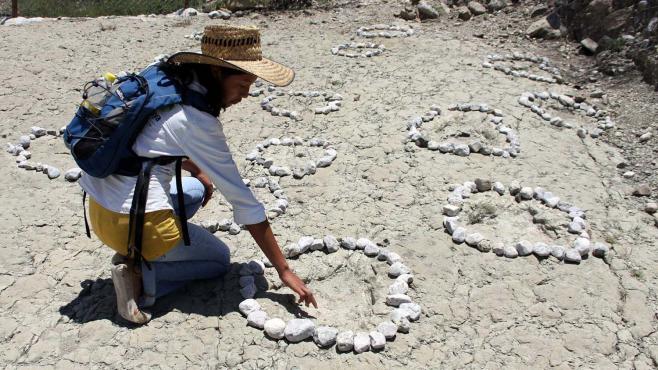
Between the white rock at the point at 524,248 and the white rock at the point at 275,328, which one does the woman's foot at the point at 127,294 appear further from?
the white rock at the point at 524,248

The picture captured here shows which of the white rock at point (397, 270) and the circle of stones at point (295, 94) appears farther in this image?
the circle of stones at point (295, 94)

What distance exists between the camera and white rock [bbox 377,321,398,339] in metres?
3.88

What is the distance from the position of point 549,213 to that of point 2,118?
6.22 meters

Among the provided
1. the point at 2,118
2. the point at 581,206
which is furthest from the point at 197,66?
the point at 2,118

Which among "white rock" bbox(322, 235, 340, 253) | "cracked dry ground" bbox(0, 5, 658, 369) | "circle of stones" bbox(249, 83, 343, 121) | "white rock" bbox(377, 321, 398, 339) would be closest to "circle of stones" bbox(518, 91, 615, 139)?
"cracked dry ground" bbox(0, 5, 658, 369)

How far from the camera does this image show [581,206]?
5516mm

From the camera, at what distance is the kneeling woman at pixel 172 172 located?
11.5ft

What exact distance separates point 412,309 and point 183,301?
156cm

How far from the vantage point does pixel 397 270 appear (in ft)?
15.0

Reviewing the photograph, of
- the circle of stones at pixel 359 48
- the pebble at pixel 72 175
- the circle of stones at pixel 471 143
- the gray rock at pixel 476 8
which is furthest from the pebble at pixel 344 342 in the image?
the gray rock at pixel 476 8

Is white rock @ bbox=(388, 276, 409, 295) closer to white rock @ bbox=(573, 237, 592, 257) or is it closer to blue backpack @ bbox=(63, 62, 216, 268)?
white rock @ bbox=(573, 237, 592, 257)

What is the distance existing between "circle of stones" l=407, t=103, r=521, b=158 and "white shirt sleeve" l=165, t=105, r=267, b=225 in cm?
321

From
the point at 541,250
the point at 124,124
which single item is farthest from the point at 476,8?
the point at 124,124

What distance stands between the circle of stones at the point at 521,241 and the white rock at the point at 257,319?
5.95 feet
